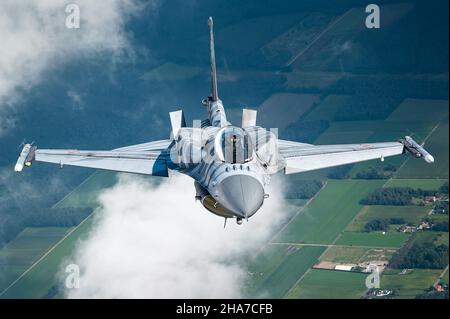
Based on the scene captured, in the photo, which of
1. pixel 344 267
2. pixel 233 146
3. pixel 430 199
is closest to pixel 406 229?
pixel 430 199

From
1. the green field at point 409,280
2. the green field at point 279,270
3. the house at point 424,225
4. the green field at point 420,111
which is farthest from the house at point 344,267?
the green field at point 420,111

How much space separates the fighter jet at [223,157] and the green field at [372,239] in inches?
609

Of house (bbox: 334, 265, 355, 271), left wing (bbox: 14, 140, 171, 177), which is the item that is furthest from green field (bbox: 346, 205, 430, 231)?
left wing (bbox: 14, 140, 171, 177)

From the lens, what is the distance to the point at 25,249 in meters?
61.6

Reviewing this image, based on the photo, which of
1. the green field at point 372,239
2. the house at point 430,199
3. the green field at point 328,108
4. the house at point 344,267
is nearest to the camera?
the house at point 344,267

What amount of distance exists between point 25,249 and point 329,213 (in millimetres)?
17552

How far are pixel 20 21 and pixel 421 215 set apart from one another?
28.7 metres

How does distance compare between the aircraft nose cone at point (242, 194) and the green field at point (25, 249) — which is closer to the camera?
the aircraft nose cone at point (242, 194)

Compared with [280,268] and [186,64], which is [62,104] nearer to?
[186,64]

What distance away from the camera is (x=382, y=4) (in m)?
87.2

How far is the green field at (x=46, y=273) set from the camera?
57.6 m

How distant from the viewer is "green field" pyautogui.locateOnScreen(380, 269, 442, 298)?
194ft

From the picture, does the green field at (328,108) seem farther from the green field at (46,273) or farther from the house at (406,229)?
the green field at (46,273)
